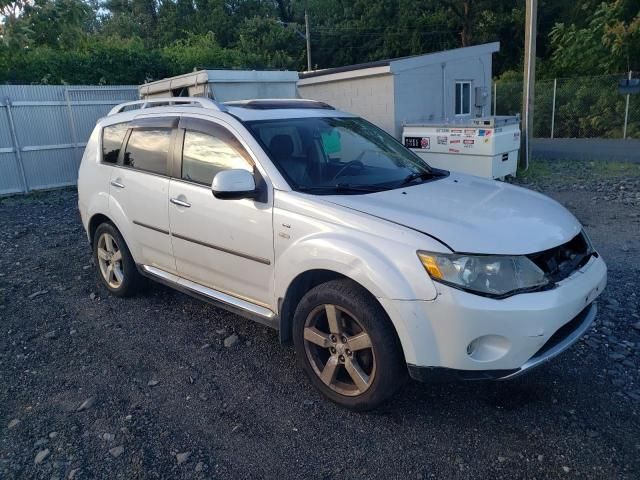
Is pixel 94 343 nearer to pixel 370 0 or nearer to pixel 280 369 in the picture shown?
pixel 280 369

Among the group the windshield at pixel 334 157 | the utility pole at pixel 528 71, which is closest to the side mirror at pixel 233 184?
the windshield at pixel 334 157

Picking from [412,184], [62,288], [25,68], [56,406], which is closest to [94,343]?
[56,406]

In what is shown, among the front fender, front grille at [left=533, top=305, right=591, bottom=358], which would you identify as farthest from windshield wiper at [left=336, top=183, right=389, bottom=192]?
front grille at [left=533, top=305, right=591, bottom=358]

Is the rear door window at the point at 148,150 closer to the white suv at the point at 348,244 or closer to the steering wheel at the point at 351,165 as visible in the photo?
the white suv at the point at 348,244

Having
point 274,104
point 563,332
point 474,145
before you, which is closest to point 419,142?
point 474,145

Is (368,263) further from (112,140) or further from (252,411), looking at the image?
(112,140)

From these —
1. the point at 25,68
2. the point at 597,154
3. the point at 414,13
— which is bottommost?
the point at 597,154

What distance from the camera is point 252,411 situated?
11.0ft

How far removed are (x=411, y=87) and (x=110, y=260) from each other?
1061 cm

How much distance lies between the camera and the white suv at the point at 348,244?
9.37 ft

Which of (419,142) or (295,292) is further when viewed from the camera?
(419,142)

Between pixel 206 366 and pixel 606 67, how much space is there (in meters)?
25.0

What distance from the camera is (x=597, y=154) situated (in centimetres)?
1556

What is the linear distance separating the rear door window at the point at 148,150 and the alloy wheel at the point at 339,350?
1.91 m
